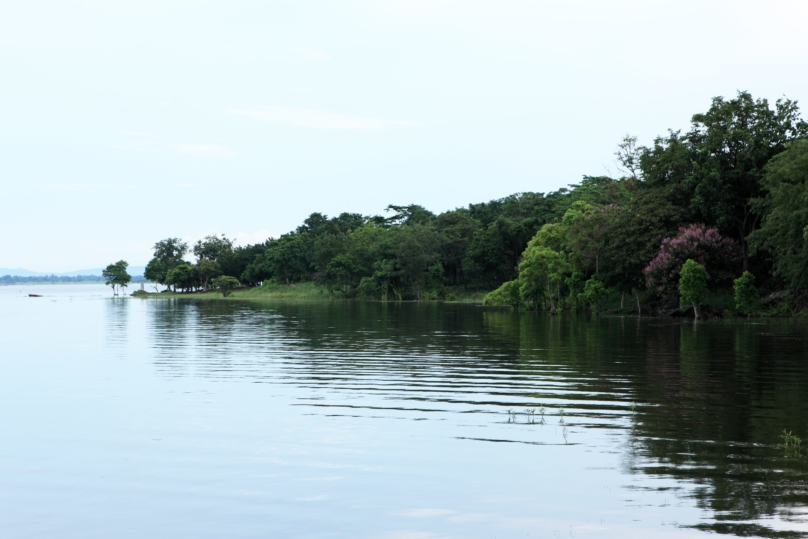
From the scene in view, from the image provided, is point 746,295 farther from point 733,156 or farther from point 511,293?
point 511,293

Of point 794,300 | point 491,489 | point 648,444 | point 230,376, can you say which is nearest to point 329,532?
point 491,489

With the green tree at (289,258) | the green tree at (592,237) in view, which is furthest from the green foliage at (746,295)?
the green tree at (289,258)

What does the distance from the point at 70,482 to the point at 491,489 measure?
5.69 metres

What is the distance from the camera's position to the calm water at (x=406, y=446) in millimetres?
8984

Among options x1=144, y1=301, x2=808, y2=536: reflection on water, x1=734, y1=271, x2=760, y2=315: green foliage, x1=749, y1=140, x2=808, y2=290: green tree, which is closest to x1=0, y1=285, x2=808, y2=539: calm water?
x1=144, y1=301, x2=808, y2=536: reflection on water

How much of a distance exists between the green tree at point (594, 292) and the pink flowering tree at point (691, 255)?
243 inches

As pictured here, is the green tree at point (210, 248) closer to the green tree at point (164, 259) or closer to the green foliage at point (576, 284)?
the green tree at point (164, 259)

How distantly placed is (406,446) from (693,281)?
1623 inches

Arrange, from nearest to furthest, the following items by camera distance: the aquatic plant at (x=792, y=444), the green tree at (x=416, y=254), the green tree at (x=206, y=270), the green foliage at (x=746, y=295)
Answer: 1. the aquatic plant at (x=792, y=444)
2. the green foliage at (x=746, y=295)
3. the green tree at (x=416, y=254)
4. the green tree at (x=206, y=270)

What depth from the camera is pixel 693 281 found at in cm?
4984

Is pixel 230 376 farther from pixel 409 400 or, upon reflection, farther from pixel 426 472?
pixel 426 472

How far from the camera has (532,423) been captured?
1461 cm

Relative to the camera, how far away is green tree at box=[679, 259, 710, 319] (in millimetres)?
49844

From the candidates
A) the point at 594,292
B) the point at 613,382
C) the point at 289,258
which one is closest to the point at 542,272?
the point at 594,292
